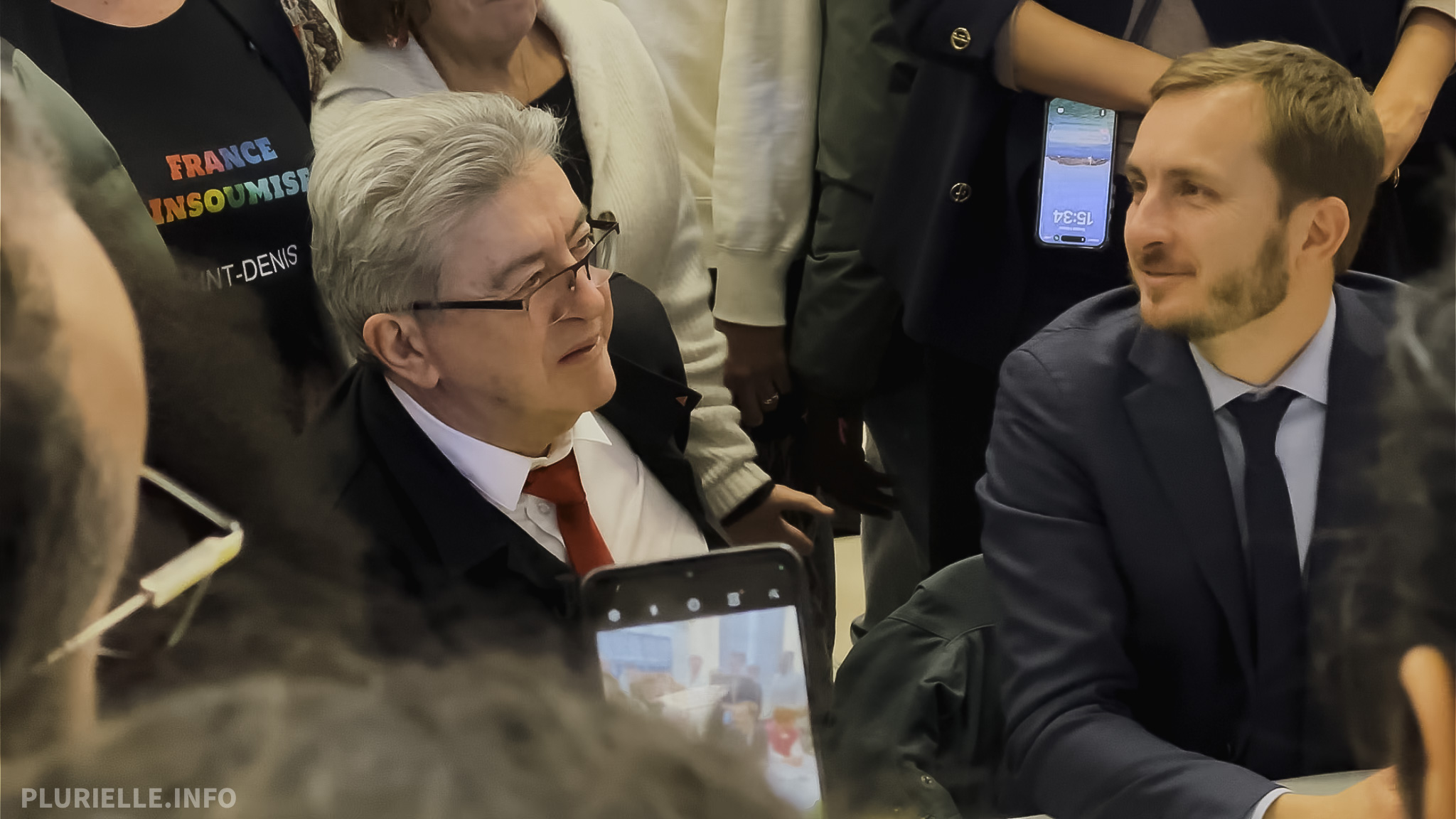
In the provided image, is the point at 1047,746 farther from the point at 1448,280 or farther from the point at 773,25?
the point at 773,25

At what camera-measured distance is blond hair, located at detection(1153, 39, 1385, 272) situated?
25.9 inches

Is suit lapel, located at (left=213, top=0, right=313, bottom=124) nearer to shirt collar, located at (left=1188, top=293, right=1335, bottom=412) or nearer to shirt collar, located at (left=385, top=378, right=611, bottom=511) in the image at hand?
shirt collar, located at (left=385, top=378, right=611, bottom=511)

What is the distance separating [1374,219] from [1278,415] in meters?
0.12

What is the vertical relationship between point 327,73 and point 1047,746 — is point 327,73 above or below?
above

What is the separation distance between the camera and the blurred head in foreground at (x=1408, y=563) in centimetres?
61

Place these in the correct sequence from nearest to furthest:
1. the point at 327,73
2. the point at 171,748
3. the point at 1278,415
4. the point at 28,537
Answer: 1. the point at 171,748
2. the point at 28,537
3. the point at 327,73
4. the point at 1278,415

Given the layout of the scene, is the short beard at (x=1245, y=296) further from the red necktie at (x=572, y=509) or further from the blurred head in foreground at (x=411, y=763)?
the blurred head in foreground at (x=411, y=763)

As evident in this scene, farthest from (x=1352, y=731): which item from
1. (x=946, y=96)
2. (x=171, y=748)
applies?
(x=171, y=748)

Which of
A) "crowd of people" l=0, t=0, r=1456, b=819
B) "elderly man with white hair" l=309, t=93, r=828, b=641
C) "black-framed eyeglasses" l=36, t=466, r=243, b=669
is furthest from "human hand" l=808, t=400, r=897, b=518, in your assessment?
"black-framed eyeglasses" l=36, t=466, r=243, b=669

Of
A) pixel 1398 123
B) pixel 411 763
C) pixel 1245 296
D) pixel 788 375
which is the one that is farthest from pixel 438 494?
pixel 1398 123

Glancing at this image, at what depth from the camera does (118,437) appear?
0.45 metres

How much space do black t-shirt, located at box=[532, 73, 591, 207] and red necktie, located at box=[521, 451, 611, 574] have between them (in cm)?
14

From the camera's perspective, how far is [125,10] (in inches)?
21.3

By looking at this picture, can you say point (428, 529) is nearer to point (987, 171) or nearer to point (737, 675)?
point (737, 675)
